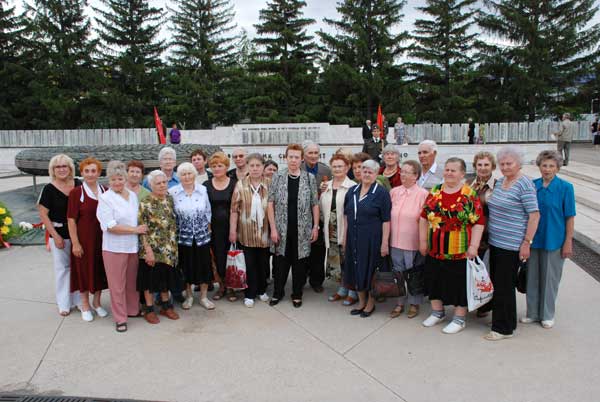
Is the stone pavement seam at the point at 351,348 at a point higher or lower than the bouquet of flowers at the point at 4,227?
lower

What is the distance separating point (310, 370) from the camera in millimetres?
3271

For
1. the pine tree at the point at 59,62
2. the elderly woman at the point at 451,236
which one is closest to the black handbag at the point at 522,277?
the elderly woman at the point at 451,236

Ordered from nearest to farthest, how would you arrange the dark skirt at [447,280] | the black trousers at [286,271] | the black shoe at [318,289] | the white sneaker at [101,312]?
the dark skirt at [447,280], the white sneaker at [101,312], the black trousers at [286,271], the black shoe at [318,289]

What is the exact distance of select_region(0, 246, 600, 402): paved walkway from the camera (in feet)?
9.87

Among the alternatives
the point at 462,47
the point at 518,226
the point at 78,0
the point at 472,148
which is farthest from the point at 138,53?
the point at 518,226

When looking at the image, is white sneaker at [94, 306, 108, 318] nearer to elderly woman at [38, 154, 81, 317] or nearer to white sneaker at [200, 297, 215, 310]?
elderly woman at [38, 154, 81, 317]

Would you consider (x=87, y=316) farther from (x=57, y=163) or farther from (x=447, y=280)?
(x=447, y=280)

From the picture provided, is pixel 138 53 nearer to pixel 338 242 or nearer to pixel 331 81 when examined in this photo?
pixel 331 81

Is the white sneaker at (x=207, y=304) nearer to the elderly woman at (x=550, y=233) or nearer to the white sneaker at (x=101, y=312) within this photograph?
the white sneaker at (x=101, y=312)

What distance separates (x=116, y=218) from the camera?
12.8 feet

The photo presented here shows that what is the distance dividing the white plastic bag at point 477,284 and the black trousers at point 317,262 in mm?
1569

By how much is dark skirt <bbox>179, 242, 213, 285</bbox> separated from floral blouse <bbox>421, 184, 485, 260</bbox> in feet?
6.83

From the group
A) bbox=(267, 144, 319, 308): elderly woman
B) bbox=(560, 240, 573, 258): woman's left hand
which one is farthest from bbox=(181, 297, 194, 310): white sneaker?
bbox=(560, 240, 573, 258): woman's left hand

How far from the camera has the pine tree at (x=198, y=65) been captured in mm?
29047
